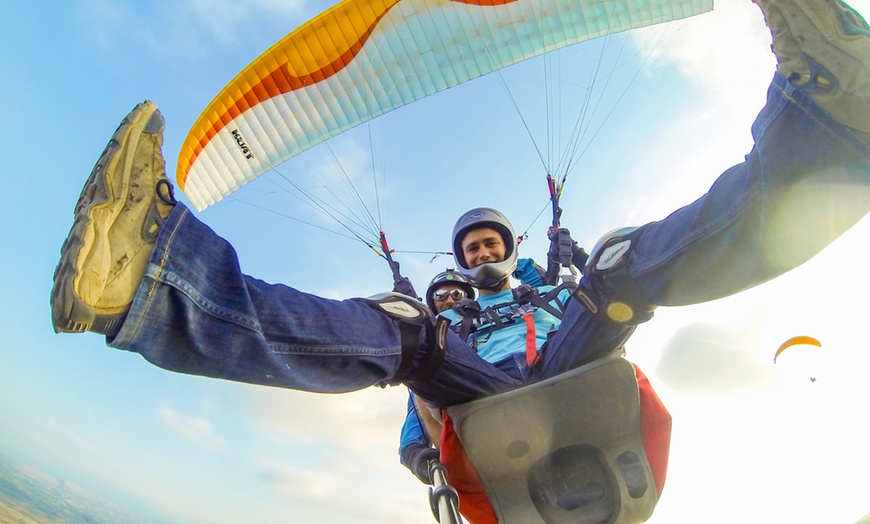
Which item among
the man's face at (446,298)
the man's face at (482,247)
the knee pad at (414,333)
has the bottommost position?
the knee pad at (414,333)

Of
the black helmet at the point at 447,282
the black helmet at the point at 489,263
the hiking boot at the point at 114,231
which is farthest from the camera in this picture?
the black helmet at the point at 447,282

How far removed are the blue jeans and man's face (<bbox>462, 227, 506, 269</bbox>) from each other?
1.92 metres

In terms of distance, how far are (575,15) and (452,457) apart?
207 inches

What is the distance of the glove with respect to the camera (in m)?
2.45

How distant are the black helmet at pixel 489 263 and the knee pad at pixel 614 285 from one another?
1.62 m

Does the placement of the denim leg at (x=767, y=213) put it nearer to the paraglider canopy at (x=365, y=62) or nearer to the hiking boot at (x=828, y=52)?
the hiking boot at (x=828, y=52)

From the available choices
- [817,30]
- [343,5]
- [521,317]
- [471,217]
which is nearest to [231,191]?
[343,5]

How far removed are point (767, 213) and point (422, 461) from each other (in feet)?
5.85

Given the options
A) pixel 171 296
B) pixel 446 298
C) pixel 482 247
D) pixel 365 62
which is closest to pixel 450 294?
pixel 446 298

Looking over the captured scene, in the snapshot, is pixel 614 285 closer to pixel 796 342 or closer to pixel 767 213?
pixel 767 213

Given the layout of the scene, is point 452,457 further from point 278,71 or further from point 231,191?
point 231,191

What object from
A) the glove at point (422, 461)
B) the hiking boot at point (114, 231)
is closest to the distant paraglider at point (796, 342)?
the glove at point (422, 461)

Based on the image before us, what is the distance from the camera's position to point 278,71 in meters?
5.86

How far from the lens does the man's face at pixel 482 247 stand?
368 centimetres
